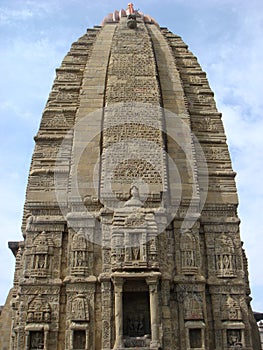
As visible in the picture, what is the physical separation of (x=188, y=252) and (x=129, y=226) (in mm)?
2046

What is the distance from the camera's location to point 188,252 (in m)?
13.9

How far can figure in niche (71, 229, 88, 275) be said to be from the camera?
13.4m

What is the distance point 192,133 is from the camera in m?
16.8

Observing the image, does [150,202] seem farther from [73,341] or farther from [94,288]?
[73,341]

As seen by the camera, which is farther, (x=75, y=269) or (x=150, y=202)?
(x=150, y=202)

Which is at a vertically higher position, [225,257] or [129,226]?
[129,226]

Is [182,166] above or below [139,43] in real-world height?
below

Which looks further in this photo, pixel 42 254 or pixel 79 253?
pixel 42 254

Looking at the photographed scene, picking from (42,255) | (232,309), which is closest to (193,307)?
(232,309)

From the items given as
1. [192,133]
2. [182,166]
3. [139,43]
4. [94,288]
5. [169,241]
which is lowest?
[94,288]

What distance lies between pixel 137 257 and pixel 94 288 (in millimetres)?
1593

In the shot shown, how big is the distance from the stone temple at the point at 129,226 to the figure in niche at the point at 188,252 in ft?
0.10

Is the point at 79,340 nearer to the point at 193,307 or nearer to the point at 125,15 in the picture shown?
the point at 193,307

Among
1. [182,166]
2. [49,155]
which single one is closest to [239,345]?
[182,166]
